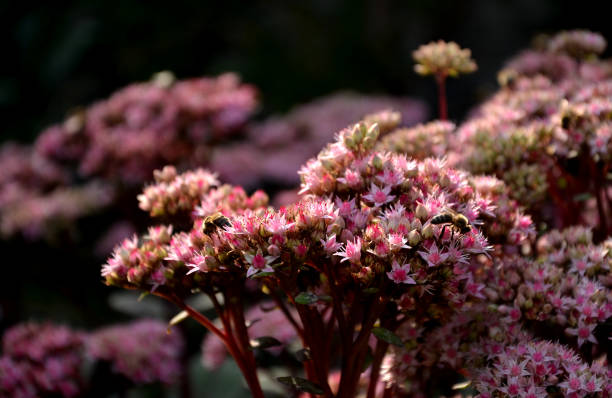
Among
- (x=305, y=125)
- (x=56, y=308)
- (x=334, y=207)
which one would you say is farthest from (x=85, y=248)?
(x=334, y=207)

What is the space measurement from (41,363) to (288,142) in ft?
7.26

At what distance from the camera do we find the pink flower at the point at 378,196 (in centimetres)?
147

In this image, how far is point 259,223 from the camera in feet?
4.44

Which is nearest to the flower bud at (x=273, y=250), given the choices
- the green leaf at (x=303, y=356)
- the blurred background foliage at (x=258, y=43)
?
the green leaf at (x=303, y=356)

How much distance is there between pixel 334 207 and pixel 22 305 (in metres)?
3.56

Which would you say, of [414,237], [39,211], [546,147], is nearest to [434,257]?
[414,237]

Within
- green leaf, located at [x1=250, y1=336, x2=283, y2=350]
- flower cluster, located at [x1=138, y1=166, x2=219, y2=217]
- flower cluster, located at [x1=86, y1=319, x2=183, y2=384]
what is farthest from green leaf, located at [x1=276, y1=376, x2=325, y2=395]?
flower cluster, located at [x1=86, y1=319, x2=183, y2=384]

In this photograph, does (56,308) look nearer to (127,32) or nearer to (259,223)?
(127,32)

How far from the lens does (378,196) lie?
4.86ft

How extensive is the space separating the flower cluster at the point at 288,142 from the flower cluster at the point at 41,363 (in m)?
1.57

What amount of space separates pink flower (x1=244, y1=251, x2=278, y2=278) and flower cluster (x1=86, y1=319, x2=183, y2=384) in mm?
1485

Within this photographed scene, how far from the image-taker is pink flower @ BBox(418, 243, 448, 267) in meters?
1.29

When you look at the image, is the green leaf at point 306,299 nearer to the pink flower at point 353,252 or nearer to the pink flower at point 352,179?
the pink flower at point 353,252

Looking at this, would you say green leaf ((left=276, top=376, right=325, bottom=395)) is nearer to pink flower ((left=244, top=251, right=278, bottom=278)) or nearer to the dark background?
pink flower ((left=244, top=251, right=278, bottom=278))
